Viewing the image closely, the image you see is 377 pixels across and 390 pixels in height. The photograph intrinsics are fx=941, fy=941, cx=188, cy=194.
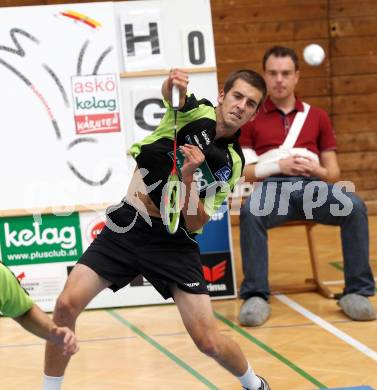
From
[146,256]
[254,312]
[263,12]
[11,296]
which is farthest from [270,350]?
[263,12]

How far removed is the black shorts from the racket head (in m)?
0.14

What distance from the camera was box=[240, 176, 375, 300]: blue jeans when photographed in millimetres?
6289

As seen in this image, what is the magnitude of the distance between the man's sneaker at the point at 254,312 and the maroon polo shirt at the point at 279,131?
1.06m

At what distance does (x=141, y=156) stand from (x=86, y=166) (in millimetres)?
2131

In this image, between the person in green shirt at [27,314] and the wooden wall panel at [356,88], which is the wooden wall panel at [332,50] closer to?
the wooden wall panel at [356,88]

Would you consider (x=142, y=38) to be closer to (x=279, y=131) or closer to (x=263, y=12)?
(x=279, y=131)

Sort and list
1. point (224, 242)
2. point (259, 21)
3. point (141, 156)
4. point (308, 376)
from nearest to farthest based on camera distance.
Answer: point (141, 156)
point (308, 376)
point (224, 242)
point (259, 21)

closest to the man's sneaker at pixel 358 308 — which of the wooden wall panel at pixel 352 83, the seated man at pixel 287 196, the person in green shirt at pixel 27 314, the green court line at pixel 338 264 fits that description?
the seated man at pixel 287 196

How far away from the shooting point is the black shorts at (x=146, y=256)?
14.6 feet

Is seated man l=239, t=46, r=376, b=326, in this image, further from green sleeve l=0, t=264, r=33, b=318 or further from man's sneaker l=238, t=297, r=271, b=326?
green sleeve l=0, t=264, r=33, b=318

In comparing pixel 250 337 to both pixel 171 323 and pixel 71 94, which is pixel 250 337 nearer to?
pixel 171 323

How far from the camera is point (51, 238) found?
6.64 m

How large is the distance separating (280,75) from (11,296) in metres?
3.85

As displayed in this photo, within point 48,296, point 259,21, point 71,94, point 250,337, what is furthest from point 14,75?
point 259,21
